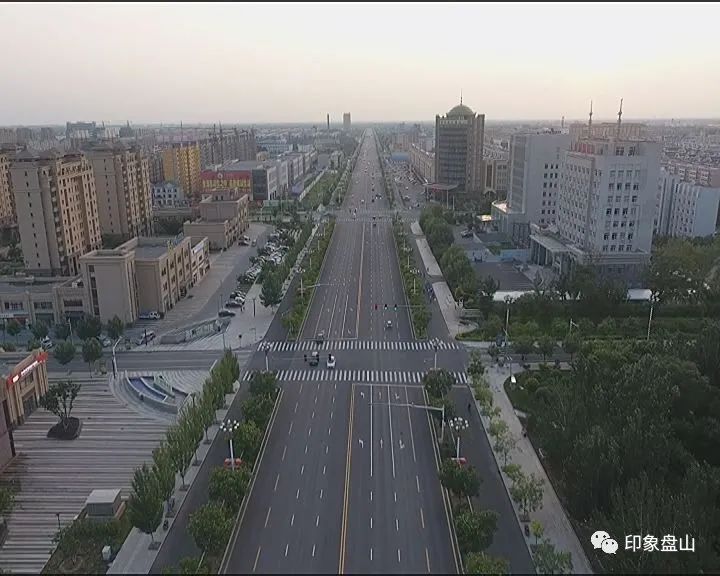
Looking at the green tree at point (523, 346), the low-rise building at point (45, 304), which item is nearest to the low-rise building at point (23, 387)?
the low-rise building at point (45, 304)

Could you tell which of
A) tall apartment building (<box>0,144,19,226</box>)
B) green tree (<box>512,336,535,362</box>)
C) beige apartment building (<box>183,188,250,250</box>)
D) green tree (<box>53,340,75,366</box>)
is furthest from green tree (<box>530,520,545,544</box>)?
tall apartment building (<box>0,144,19,226</box>)

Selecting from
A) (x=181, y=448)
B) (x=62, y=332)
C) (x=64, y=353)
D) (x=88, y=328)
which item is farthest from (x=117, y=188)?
(x=181, y=448)

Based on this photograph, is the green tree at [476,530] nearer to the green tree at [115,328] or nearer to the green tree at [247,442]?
the green tree at [247,442]

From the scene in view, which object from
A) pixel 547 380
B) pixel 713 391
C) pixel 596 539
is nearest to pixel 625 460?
pixel 596 539

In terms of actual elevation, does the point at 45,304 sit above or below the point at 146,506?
above

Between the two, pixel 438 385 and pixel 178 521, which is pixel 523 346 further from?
pixel 178 521

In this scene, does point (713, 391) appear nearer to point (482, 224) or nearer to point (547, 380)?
point (547, 380)

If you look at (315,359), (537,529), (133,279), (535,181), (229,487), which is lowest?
(315,359)

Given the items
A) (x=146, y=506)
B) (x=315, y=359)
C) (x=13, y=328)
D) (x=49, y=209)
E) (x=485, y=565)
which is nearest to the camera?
(x=485, y=565)
